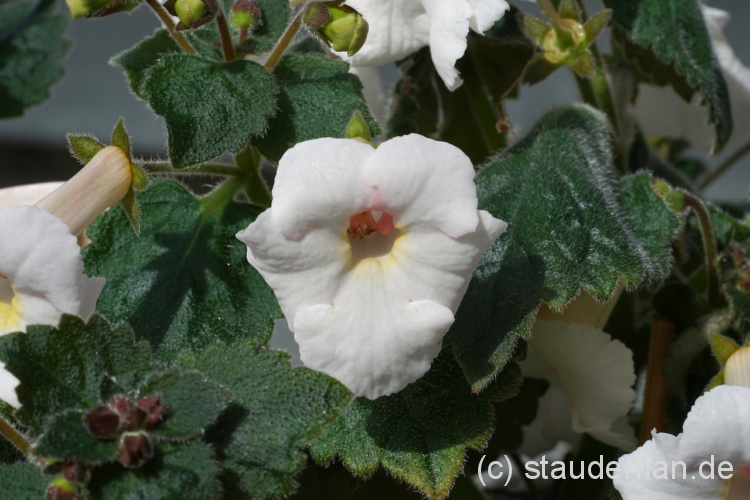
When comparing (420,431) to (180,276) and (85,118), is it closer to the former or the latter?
(180,276)

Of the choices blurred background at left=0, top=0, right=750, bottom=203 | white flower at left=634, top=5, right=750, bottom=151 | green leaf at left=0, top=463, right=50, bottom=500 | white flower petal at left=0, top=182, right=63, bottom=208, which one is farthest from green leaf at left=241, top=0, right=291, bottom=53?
blurred background at left=0, top=0, right=750, bottom=203

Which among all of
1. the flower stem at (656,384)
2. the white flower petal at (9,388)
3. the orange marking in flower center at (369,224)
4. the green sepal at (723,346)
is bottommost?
the flower stem at (656,384)

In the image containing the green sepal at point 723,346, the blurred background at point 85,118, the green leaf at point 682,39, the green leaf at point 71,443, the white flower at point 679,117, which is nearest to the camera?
the green leaf at point 71,443

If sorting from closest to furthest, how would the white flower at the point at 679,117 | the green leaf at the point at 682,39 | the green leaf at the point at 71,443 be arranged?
the green leaf at the point at 71,443 → the green leaf at the point at 682,39 → the white flower at the point at 679,117

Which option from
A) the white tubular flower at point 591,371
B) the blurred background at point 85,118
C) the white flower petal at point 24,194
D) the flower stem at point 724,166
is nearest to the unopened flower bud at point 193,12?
the white flower petal at point 24,194

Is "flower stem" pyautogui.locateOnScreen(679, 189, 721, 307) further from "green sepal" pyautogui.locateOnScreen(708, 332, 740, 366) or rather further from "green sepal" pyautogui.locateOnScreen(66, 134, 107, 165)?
"green sepal" pyautogui.locateOnScreen(66, 134, 107, 165)

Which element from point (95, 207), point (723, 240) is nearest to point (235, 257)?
point (95, 207)

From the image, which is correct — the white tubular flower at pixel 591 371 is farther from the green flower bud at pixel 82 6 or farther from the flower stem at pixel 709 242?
the green flower bud at pixel 82 6
